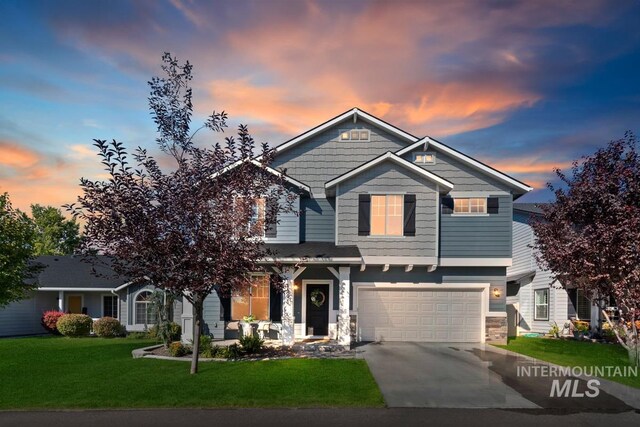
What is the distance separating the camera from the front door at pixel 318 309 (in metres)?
18.6

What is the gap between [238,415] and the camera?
8.41 meters

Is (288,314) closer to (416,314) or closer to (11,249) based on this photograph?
(416,314)

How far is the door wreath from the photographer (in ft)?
61.4

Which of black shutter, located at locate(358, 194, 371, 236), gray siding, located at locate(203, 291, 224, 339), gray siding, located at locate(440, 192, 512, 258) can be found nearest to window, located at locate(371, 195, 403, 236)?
black shutter, located at locate(358, 194, 371, 236)

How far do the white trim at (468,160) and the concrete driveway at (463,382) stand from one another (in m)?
6.46

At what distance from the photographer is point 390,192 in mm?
18141

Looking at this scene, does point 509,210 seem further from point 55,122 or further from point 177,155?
point 55,122

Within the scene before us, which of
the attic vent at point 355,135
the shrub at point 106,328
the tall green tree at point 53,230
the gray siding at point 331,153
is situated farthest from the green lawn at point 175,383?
the tall green tree at point 53,230

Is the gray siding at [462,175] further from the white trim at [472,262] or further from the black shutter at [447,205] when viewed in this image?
the white trim at [472,262]

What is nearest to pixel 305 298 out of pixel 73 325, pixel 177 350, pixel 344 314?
pixel 344 314

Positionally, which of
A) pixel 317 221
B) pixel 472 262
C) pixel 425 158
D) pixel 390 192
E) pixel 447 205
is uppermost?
pixel 425 158

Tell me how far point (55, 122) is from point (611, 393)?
17.3 meters

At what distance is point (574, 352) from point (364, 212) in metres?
9.03

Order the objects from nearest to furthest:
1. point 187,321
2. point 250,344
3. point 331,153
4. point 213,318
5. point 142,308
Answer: point 250,344 < point 187,321 < point 213,318 < point 331,153 < point 142,308
